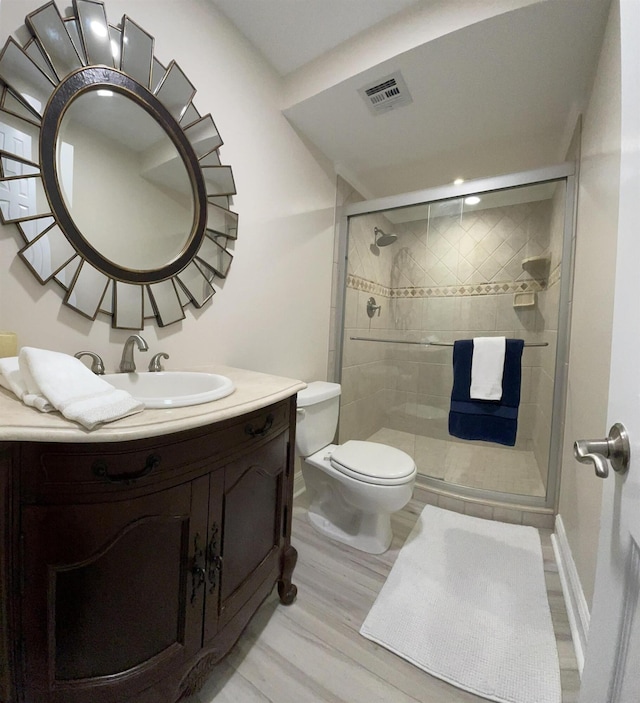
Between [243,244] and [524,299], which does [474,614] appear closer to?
[243,244]

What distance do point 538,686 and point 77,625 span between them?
4.13 ft

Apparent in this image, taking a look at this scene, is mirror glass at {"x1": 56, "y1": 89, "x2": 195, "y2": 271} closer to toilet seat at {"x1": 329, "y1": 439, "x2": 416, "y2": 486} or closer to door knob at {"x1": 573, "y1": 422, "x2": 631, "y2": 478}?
toilet seat at {"x1": 329, "y1": 439, "x2": 416, "y2": 486}

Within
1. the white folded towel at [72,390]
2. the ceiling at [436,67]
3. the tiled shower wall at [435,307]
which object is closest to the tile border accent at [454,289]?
the tiled shower wall at [435,307]

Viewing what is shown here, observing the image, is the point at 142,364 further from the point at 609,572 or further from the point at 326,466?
the point at 609,572

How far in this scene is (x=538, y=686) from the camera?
0.88 meters

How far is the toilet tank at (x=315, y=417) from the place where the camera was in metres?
1.49

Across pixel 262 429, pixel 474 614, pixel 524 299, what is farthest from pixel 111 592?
pixel 524 299

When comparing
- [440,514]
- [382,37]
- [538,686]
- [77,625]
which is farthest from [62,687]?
[382,37]

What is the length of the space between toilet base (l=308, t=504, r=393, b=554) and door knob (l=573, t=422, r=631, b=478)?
1.21m

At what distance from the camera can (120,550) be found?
24.5 inches

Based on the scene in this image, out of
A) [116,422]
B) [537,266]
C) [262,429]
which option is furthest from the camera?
[537,266]

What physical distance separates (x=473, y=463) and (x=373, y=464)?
120cm

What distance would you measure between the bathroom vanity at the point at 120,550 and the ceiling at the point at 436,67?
1.70 meters

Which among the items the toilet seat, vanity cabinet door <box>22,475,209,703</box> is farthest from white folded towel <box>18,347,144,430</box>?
the toilet seat
